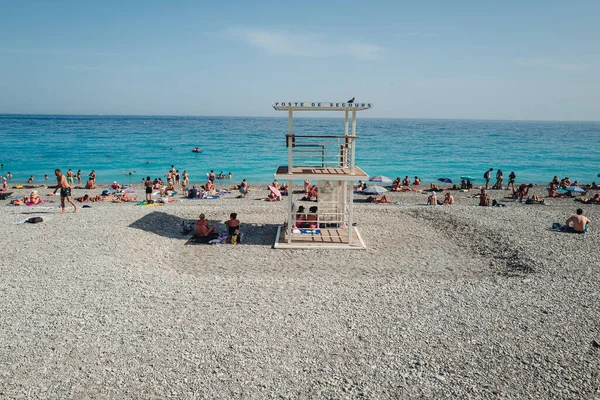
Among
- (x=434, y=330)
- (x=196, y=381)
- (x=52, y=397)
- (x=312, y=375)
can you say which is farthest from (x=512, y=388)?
(x=52, y=397)

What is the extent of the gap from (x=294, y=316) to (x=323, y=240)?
5.70 metres

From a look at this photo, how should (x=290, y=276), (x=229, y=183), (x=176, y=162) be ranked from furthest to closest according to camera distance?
(x=176, y=162)
(x=229, y=183)
(x=290, y=276)

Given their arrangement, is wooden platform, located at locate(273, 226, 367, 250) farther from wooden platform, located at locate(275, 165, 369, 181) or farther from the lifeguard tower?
wooden platform, located at locate(275, 165, 369, 181)

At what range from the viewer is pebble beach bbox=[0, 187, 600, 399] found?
641 centimetres

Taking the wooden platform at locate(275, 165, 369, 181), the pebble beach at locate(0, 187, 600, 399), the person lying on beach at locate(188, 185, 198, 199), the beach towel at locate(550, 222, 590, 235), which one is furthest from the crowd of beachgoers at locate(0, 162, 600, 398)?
the person lying on beach at locate(188, 185, 198, 199)

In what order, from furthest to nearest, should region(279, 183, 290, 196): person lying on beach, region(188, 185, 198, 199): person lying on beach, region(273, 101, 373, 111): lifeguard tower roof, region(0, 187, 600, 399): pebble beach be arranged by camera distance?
region(279, 183, 290, 196): person lying on beach < region(188, 185, 198, 199): person lying on beach < region(273, 101, 373, 111): lifeguard tower roof < region(0, 187, 600, 399): pebble beach

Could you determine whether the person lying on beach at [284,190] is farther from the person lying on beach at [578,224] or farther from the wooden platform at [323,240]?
the person lying on beach at [578,224]

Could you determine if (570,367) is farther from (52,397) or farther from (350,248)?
(52,397)

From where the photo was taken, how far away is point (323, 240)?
13922mm

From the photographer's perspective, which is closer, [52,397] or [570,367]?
[52,397]

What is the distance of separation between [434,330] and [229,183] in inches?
1047

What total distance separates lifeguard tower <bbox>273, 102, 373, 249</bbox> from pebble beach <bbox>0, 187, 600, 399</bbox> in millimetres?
780

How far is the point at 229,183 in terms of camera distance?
33031mm

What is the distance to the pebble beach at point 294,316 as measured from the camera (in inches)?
252
